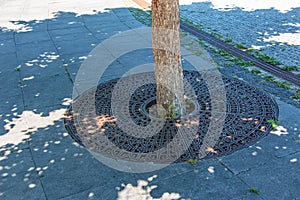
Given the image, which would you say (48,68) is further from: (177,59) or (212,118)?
(212,118)

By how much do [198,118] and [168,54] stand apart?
1.09 metres

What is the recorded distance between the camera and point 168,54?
506cm

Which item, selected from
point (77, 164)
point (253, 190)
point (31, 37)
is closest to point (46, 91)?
point (77, 164)

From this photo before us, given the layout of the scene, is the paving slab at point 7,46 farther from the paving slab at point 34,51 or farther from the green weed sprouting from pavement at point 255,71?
the green weed sprouting from pavement at point 255,71

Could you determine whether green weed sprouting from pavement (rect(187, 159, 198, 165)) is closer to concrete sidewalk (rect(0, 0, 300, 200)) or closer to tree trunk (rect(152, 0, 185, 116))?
concrete sidewalk (rect(0, 0, 300, 200))

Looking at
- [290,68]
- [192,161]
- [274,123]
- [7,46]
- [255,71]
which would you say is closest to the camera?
[192,161]

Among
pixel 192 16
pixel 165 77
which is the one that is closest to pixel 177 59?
pixel 165 77

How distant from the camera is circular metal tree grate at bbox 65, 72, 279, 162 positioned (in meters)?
4.61

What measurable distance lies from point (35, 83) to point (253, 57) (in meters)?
4.82

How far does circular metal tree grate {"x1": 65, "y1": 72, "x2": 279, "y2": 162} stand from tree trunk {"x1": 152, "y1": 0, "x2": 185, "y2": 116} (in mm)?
321

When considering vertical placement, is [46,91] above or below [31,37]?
below

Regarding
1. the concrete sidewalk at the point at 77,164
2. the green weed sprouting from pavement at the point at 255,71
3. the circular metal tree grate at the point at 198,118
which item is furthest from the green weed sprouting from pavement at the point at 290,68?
the concrete sidewalk at the point at 77,164

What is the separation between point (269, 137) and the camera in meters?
4.66

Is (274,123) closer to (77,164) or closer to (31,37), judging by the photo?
(77,164)
